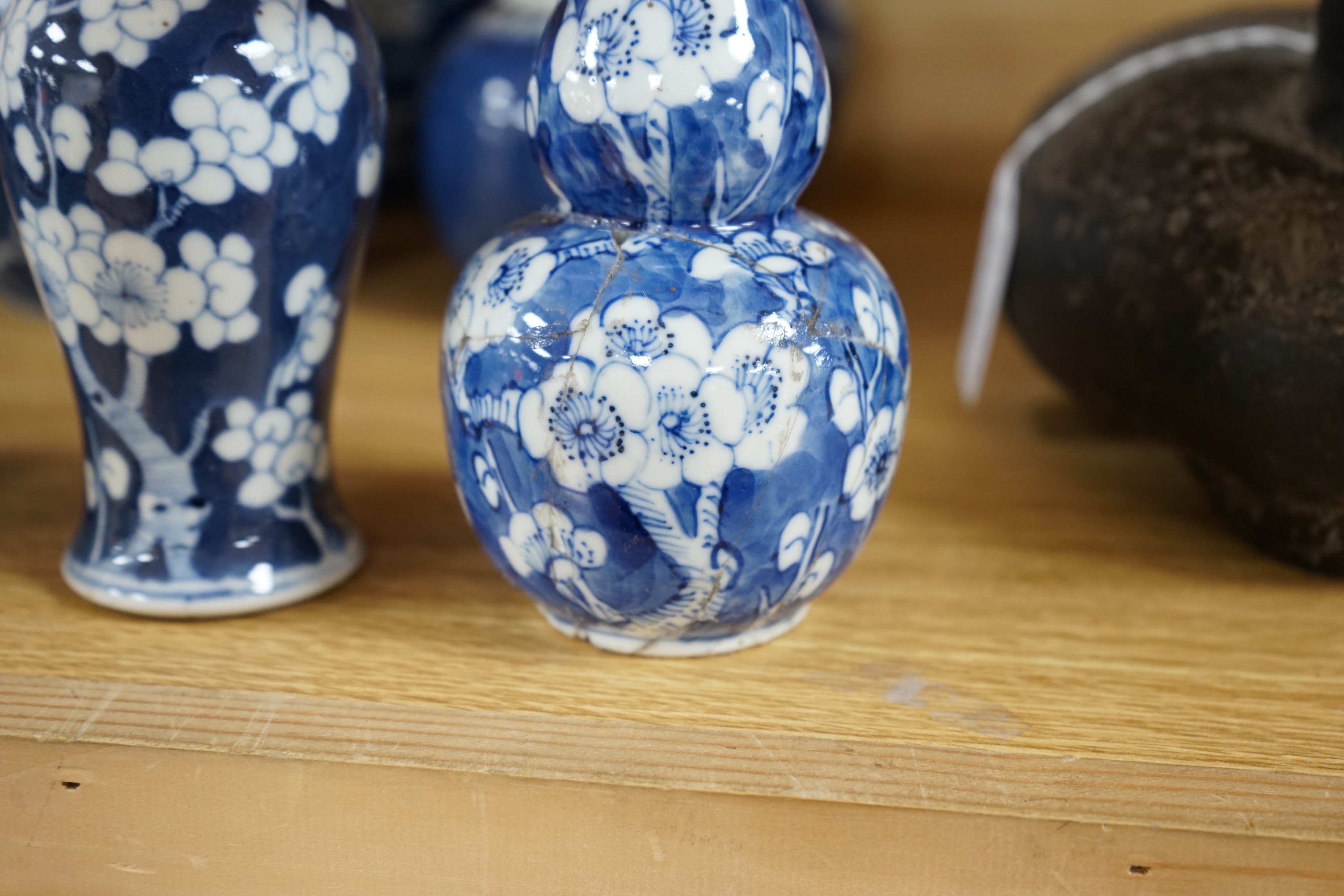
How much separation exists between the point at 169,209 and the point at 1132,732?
1.42 ft

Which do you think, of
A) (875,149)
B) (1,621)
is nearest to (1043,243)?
(1,621)

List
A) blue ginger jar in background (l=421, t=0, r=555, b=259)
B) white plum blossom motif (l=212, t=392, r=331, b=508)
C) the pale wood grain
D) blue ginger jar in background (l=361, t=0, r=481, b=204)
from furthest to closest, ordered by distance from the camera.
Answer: blue ginger jar in background (l=361, t=0, r=481, b=204) → blue ginger jar in background (l=421, t=0, r=555, b=259) → white plum blossom motif (l=212, t=392, r=331, b=508) → the pale wood grain

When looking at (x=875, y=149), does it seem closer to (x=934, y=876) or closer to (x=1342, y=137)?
(x=1342, y=137)

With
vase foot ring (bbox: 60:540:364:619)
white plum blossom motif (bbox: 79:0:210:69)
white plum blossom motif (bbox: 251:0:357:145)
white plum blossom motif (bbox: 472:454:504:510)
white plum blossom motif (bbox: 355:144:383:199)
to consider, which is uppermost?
white plum blossom motif (bbox: 79:0:210:69)

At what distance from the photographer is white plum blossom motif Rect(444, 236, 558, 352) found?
19.4 inches

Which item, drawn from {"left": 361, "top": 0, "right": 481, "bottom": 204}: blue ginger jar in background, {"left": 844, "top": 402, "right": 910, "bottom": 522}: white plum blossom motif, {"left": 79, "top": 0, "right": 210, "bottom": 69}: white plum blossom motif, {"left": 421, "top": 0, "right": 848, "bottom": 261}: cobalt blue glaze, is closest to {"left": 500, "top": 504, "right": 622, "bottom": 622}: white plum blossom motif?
{"left": 844, "top": 402, "right": 910, "bottom": 522}: white plum blossom motif

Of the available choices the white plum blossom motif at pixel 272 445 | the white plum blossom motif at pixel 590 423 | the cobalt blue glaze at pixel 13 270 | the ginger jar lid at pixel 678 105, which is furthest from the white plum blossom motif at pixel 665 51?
the cobalt blue glaze at pixel 13 270

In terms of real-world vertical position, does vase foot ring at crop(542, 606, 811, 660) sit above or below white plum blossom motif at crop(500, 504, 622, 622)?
below

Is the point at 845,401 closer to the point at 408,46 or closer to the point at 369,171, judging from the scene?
the point at 369,171

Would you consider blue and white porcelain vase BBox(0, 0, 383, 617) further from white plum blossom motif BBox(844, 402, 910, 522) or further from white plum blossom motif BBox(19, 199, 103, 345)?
white plum blossom motif BBox(844, 402, 910, 522)

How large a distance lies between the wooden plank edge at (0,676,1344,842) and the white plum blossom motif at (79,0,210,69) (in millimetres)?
250

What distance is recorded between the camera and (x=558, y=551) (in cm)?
51

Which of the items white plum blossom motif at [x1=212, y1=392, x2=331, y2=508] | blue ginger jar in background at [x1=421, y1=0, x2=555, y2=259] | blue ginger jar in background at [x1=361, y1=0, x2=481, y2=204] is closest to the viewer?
white plum blossom motif at [x1=212, y1=392, x2=331, y2=508]

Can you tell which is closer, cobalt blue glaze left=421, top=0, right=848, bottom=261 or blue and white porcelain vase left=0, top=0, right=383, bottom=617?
blue and white porcelain vase left=0, top=0, right=383, bottom=617
